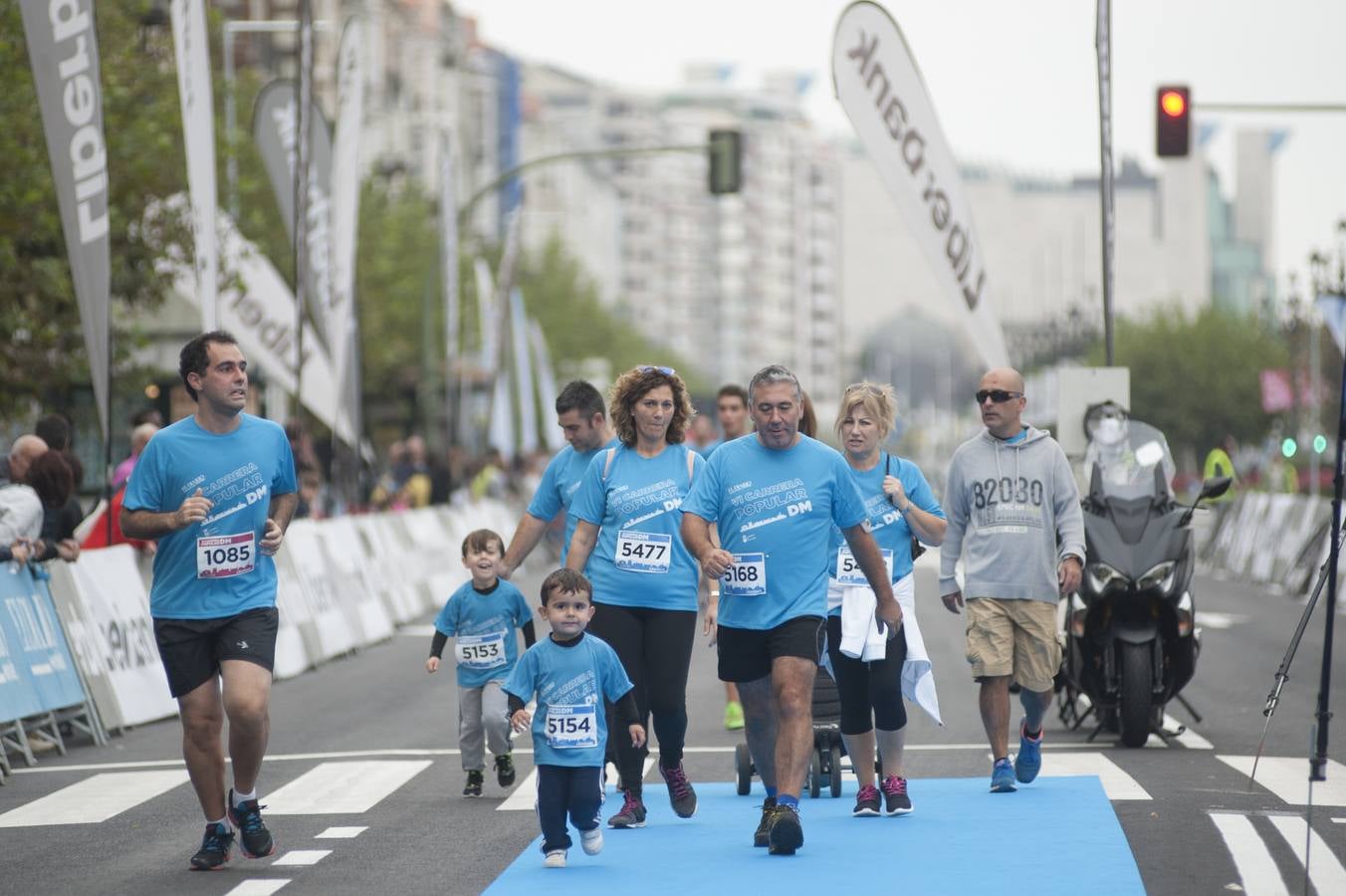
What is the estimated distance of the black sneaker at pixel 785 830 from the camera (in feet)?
30.2

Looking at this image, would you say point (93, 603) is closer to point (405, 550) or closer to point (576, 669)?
point (576, 669)

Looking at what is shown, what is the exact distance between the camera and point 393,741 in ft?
46.8

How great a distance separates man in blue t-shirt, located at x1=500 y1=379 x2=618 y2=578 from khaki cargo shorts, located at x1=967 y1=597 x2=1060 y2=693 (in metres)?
1.94

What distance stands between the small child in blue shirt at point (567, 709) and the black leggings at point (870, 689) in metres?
1.31

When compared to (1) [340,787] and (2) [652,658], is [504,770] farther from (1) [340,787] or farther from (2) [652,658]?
(2) [652,658]

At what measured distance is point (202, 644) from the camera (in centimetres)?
927

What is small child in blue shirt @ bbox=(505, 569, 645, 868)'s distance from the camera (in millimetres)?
9047

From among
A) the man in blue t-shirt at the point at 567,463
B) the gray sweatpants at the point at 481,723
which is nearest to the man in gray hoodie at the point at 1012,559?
the man in blue t-shirt at the point at 567,463

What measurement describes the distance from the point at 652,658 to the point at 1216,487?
399cm

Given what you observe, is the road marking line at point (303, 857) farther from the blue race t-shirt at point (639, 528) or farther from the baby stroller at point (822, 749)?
the baby stroller at point (822, 749)

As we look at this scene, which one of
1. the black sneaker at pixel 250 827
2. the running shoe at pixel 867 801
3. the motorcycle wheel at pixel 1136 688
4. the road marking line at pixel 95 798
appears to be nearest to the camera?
the black sneaker at pixel 250 827

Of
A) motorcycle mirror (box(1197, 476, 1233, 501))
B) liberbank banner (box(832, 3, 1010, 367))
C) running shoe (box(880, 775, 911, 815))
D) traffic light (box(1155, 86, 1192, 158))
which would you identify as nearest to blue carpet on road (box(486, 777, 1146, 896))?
running shoe (box(880, 775, 911, 815))

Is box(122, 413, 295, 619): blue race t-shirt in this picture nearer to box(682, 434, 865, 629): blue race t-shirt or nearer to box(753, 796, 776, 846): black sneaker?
box(682, 434, 865, 629): blue race t-shirt

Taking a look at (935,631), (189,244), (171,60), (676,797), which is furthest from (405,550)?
(676,797)
